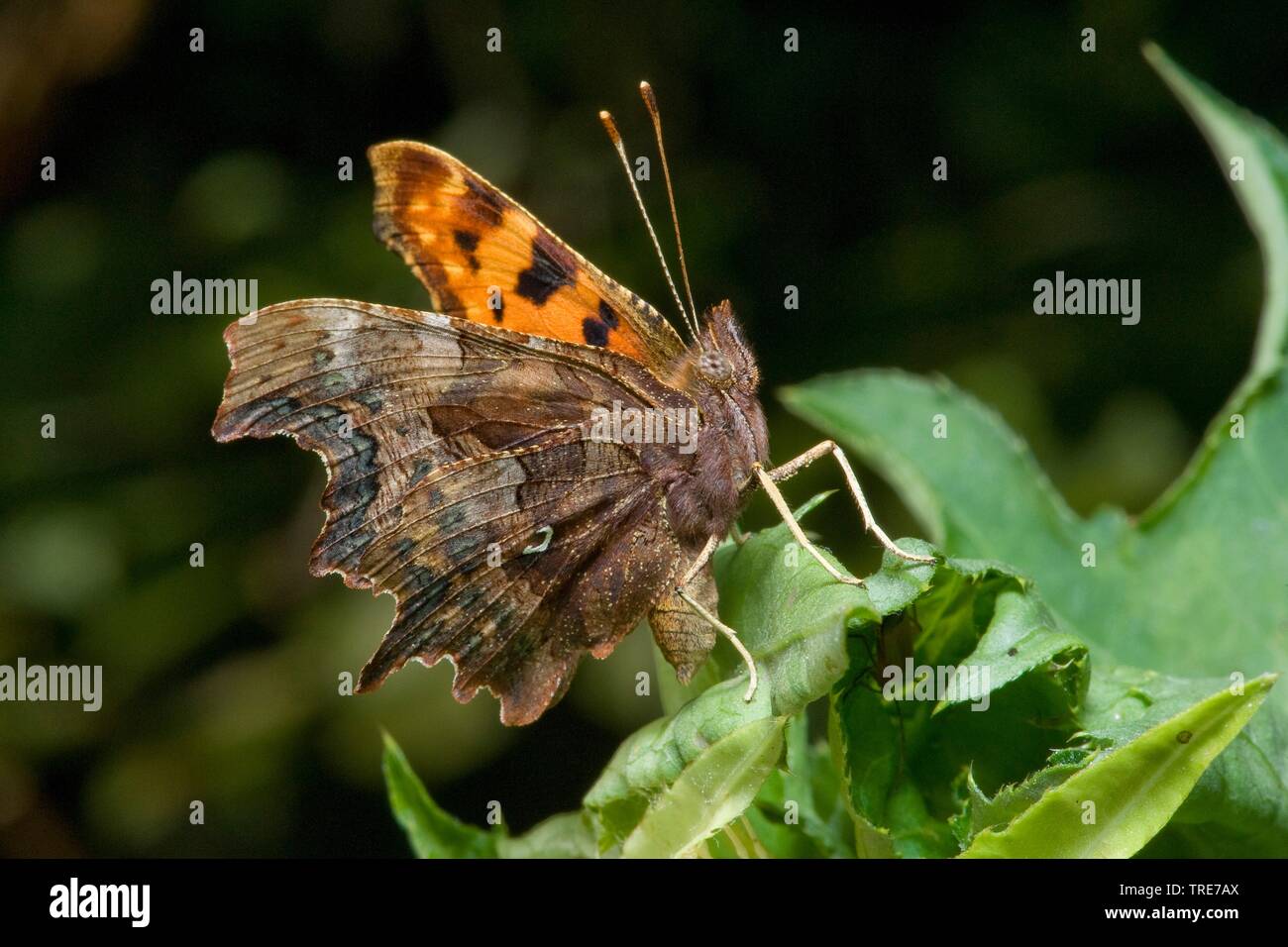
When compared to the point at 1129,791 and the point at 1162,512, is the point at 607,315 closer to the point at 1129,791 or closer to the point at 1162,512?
the point at 1162,512

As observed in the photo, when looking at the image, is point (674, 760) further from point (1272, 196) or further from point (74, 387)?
point (74, 387)

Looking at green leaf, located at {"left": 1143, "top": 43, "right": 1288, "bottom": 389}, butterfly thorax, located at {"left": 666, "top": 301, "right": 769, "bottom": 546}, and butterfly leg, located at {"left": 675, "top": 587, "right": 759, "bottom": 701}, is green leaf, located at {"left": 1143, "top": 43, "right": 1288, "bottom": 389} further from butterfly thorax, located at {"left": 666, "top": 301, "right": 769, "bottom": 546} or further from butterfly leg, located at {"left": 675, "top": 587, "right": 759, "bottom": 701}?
butterfly leg, located at {"left": 675, "top": 587, "right": 759, "bottom": 701}

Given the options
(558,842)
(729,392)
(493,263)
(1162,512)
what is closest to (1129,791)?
(558,842)

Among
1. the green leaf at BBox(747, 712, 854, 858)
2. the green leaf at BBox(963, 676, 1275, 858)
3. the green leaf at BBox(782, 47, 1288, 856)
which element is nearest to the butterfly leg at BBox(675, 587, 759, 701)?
the green leaf at BBox(747, 712, 854, 858)

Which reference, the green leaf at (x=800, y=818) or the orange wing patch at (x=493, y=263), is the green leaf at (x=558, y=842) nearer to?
the green leaf at (x=800, y=818)

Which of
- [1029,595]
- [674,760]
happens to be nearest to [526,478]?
[674,760]
